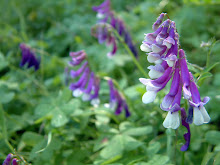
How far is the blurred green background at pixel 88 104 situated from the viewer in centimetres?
200

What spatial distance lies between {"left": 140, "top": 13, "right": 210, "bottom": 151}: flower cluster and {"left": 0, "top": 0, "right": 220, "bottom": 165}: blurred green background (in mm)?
189

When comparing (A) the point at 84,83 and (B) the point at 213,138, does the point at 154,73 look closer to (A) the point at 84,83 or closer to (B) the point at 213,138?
(B) the point at 213,138

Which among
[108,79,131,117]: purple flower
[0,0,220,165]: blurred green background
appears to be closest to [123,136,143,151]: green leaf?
[0,0,220,165]: blurred green background

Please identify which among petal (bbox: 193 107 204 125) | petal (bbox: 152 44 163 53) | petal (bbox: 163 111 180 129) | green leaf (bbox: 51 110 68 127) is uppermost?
petal (bbox: 152 44 163 53)

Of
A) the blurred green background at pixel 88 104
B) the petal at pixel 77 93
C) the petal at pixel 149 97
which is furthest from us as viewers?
the petal at pixel 77 93

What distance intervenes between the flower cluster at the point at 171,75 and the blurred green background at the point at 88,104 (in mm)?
189

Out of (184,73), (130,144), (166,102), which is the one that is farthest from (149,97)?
(130,144)

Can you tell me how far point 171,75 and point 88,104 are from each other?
1614 millimetres

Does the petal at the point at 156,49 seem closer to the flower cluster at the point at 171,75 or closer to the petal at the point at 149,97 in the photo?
the flower cluster at the point at 171,75

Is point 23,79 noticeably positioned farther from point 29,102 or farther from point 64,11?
point 64,11

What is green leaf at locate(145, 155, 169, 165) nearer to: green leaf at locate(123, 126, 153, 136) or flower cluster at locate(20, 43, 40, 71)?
green leaf at locate(123, 126, 153, 136)

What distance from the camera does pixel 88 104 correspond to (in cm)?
289

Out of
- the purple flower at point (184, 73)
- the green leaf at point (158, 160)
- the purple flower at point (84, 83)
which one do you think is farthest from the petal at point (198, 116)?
the purple flower at point (84, 83)

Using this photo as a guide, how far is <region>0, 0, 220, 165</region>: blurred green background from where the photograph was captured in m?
2.00
